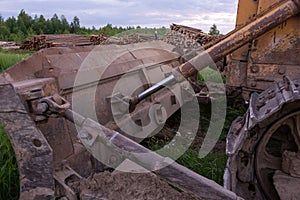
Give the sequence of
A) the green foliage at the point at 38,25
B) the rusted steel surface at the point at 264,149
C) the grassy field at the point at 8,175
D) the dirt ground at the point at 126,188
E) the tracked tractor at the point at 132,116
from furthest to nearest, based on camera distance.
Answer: the green foliage at the point at 38,25
the grassy field at the point at 8,175
the rusted steel surface at the point at 264,149
the dirt ground at the point at 126,188
the tracked tractor at the point at 132,116

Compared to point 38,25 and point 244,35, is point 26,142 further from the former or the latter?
point 38,25

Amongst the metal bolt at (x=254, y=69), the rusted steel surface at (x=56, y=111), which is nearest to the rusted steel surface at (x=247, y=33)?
the metal bolt at (x=254, y=69)

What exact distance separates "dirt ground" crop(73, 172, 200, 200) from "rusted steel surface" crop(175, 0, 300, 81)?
93cm

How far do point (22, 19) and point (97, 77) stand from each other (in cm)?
2432

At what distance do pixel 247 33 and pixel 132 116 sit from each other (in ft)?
3.82

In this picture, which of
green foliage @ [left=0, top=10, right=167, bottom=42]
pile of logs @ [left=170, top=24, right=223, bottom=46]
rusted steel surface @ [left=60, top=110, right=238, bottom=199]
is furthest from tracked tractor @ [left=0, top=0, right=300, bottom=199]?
green foliage @ [left=0, top=10, right=167, bottom=42]

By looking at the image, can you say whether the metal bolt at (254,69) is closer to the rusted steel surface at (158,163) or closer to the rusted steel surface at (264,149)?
the rusted steel surface at (264,149)

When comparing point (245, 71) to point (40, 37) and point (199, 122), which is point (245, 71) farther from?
point (40, 37)

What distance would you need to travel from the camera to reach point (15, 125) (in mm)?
1976

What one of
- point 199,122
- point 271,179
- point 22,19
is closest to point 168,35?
point 199,122

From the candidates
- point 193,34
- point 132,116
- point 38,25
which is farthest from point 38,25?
point 132,116

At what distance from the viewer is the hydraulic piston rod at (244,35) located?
2.40 metres

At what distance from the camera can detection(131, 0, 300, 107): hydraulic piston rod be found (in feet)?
7.88

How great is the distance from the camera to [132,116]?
3.08 meters
